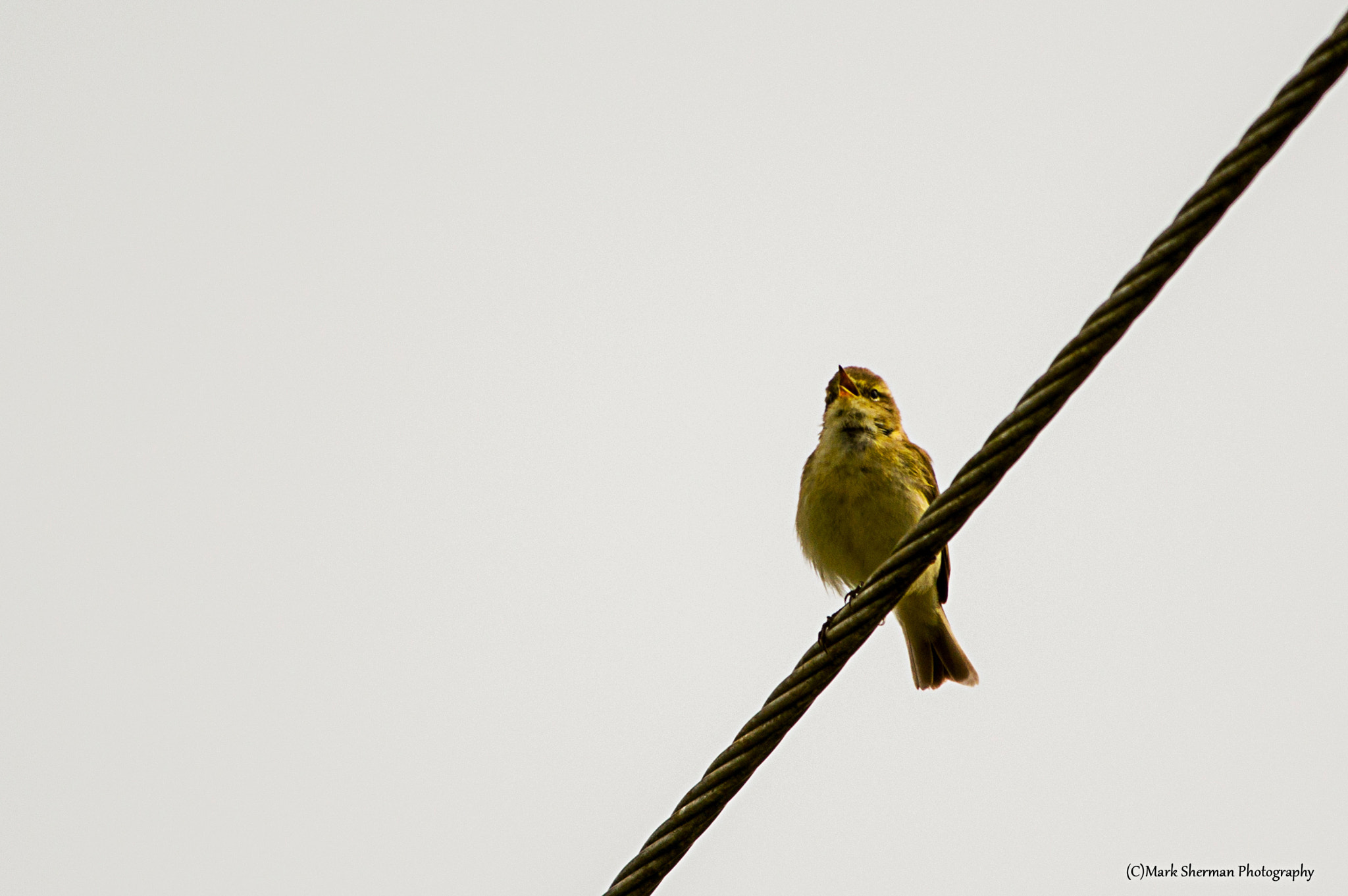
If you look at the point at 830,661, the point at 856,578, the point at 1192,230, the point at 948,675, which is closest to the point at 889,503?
the point at 856,578

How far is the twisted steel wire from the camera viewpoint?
2.57 metres

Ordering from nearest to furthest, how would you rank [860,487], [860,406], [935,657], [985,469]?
[985,469]
[860,487]
[860,406]
[935,657]

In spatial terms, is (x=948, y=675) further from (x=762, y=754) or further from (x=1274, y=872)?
(x=762, y=754)

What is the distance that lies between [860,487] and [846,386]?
2.20 feet

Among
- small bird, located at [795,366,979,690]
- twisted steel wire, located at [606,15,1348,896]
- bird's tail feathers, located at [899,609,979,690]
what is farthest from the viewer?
bird's tail feathers, located at [899,609,979,690]

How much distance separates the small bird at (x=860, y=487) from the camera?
623 cm

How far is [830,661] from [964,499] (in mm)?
512

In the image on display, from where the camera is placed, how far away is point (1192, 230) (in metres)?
2.66

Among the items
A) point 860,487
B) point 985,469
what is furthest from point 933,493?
point 985,469

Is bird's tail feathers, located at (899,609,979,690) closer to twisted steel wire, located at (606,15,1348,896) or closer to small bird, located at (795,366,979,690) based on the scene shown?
small bird, located at (795,366,979,690)

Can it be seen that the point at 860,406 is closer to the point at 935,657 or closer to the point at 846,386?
the point at 846,386

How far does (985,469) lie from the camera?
2.93 metres

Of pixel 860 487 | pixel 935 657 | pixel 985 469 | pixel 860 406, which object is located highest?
pixel 860 406

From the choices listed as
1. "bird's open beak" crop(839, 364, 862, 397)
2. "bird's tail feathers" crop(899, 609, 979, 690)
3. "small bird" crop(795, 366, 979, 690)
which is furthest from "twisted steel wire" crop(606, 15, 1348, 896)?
"bird's tail feathers" crop(899, 609, 979, 690)
